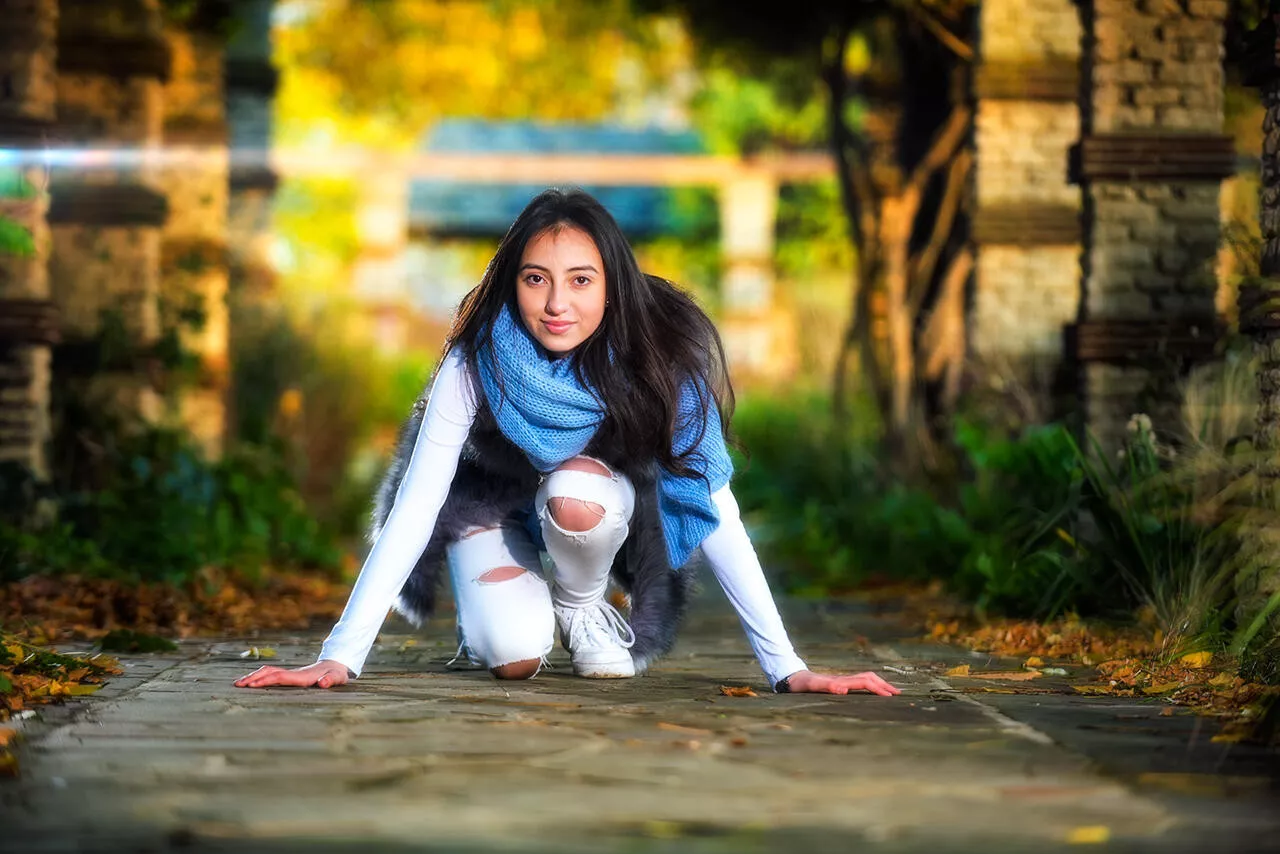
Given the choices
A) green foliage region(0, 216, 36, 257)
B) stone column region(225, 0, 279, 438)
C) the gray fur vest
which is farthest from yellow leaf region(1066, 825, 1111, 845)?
stone column region(225, 0, 279, 438)

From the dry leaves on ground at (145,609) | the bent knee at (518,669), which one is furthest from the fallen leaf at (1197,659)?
the dry leaves on ground at (145,609)

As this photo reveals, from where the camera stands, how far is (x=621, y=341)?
519 cm

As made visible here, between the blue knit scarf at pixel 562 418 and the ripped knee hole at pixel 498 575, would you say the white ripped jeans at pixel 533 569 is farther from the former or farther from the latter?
the blue knit scarf at pixel 562 418

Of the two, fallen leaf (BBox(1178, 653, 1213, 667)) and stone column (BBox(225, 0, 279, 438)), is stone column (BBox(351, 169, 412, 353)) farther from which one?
fallen leaf (BBox(1178, 653, 1213, 667))

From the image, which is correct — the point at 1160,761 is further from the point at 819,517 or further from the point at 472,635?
the point at 819,517

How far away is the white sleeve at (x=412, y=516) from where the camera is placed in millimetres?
4938

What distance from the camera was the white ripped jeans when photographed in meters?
5.37

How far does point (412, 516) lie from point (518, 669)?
741mm

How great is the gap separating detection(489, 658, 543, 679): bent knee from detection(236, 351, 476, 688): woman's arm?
22.6 inches

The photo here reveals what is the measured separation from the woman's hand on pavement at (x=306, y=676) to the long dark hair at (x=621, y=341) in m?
0.90

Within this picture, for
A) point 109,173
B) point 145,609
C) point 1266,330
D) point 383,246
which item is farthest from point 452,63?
point 1266,330

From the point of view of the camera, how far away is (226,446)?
41.4ft

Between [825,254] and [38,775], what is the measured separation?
23217 mm

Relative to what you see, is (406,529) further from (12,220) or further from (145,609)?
(12,220)
